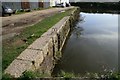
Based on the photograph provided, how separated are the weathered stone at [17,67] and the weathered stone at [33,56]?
0.26 m

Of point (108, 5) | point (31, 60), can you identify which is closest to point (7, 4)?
point (31, 60)

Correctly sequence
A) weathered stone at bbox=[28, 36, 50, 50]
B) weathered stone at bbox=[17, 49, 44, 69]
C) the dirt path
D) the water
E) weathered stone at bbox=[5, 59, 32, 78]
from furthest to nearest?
the dirt path
the water
weathered stone at bbox=[28, 36, 50, 50]
weathered stone at bbox=[17, 49, 44, 69]
weathered stone at bbox=[5, 59, 32, 78]

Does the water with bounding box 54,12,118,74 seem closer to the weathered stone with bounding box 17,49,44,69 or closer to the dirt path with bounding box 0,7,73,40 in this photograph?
the weathered stone with bounding box 17,49,44,69

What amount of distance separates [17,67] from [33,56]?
998mm

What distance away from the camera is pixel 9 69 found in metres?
6.38

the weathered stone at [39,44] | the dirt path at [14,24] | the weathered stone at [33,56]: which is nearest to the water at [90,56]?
the weathered stone at [39,44]

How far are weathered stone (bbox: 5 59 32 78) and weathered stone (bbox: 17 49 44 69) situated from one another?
264 millimetres

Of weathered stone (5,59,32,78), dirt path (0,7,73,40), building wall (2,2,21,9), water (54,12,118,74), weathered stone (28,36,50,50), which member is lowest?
water (54,12,118,74)

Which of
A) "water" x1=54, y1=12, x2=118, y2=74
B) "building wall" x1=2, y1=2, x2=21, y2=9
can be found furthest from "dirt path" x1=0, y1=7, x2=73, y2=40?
"building wall" x1=2, y1=2, x2=21, y2=9

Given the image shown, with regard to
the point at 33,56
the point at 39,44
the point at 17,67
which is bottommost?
the point at 17,67

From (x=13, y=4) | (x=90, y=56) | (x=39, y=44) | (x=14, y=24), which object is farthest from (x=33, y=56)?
(x=13, y=4)

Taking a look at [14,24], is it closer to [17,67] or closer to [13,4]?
[17,67]

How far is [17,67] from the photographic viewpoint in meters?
6.52

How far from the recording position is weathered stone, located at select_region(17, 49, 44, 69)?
7203 mm
